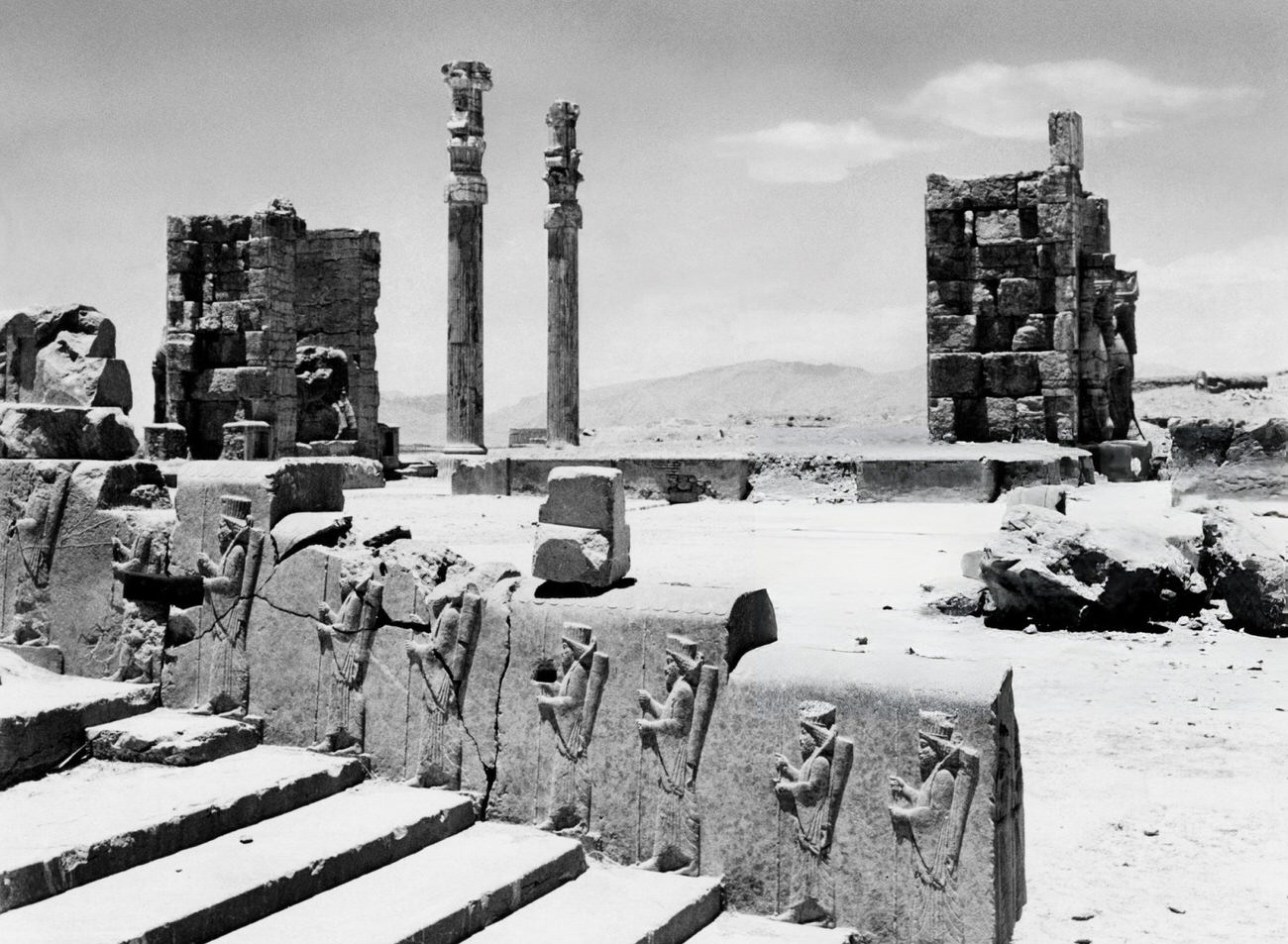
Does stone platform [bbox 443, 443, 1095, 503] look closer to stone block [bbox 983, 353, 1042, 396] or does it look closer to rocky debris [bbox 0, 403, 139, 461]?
stone block [bbox 983, 353, 1042, 396]

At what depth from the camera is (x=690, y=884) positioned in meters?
4.57

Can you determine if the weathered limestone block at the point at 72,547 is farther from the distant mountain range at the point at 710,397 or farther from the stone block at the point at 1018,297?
the distant mountain range at the point at 710,397

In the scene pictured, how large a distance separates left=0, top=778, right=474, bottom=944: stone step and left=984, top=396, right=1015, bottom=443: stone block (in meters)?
11.1

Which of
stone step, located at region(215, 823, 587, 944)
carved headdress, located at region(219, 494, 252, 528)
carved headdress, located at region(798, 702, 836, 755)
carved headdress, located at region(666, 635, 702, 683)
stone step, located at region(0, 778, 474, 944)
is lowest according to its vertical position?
stone step, located at region(215, 823, 587, 944)

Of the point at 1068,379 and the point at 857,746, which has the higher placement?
the point at 1068,379

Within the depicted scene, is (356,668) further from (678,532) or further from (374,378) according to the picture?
A: (374,378)

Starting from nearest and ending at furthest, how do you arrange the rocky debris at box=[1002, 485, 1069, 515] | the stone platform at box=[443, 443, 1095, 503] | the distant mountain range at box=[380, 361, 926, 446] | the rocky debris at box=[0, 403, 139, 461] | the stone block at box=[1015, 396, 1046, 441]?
the rocky debris at box=[0, 403, 139, 461] < the rocky debris at box=[1002, 485, 1069, 515] < the stone platform at box=[443, 443, 1095, 503] < the stone block at box=[1015, 396, 1046, 441] < the distant mountain range at box=[380, 361, 926, 446]

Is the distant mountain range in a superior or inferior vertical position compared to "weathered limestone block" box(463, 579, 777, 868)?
superior

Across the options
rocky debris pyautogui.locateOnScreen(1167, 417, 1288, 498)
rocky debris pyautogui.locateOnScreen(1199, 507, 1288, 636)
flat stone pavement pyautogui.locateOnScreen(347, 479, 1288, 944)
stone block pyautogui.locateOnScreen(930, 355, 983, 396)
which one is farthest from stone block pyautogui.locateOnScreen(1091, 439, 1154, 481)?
rocky debris pyautogui.locateOnScreen(1199, 507, 1288, 636)

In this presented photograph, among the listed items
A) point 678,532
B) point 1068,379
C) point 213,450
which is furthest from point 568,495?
point 213,450

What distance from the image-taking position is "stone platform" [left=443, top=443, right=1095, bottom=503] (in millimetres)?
13133

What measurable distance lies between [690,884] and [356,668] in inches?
71.9

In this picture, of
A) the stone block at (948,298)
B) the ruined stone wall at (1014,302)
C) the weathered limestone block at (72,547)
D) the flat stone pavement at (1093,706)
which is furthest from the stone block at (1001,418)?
the weathered limestone block at (72,547)

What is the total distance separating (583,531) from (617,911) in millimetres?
1538
